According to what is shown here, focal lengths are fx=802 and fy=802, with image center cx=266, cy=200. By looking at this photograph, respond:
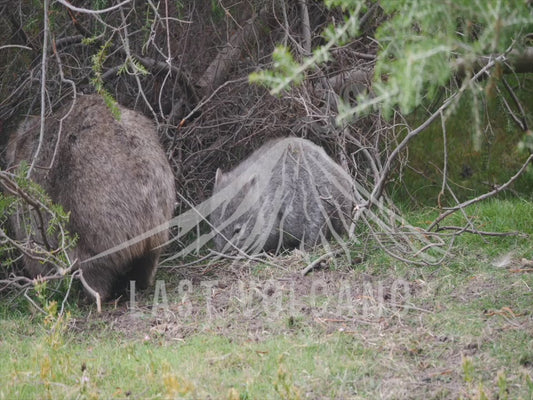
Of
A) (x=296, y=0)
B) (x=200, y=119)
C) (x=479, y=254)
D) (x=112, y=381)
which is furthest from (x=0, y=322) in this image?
(x=296, y=0)

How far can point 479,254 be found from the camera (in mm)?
5773

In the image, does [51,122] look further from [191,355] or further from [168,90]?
[191,355]

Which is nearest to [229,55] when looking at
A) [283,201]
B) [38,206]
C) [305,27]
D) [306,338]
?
[305,27]

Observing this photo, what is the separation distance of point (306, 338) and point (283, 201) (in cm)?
217

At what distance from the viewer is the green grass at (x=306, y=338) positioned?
3959 millimetres

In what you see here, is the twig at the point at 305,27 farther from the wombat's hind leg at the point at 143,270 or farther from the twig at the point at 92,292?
the twig at the point at 92,292

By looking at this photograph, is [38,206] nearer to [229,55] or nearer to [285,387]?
[285,387]

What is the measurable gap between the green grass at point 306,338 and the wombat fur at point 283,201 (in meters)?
0.41

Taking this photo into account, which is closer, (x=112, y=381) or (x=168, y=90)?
(x=112, y=381)

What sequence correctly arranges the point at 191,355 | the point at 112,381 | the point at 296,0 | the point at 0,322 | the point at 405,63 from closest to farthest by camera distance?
the point at 405,63
the point at 112,381
the point at 191,355
the point at 0,322
the point at 296,0

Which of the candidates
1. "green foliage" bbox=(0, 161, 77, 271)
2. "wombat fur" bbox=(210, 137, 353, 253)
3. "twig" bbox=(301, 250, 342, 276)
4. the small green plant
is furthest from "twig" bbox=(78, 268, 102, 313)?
"wombat fur" bbox=(210, 137, 353, 253)

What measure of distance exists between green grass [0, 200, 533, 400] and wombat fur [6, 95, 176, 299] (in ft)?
0.99

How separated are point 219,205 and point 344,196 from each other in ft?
3.45

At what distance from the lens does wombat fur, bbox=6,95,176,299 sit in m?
5.50
